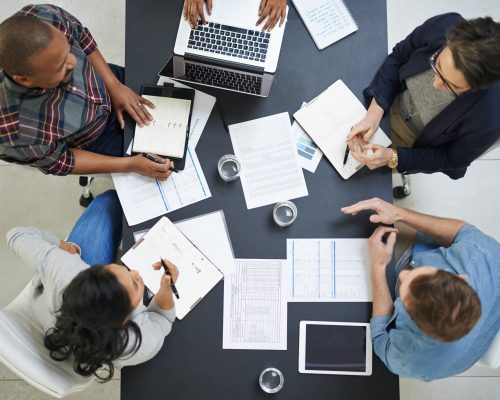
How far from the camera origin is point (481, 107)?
1.34 metres

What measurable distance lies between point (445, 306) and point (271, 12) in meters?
1.04

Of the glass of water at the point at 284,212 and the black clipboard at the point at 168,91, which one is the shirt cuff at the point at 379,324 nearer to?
the glass of water at the point at 284,212

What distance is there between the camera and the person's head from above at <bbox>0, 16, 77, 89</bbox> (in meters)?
1.18

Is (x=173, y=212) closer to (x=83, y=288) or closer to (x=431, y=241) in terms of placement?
(x=83, y=288)

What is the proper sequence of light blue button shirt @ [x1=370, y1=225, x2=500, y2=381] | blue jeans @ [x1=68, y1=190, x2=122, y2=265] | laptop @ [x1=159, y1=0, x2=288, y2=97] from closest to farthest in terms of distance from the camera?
light blue button shirt @ [x1=370, y1=225, x2=500, y2=381]
laptop @ [x1=159, y1=0, x2=288, y2=97]
blue jeans @ [x1=68, y1=190, x2=122, y2=265]

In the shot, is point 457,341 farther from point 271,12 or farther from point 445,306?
point 271,12

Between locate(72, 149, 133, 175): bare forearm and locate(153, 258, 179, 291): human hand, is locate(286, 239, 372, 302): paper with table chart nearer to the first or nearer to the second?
locate(153, 258, 179, 291): human hand

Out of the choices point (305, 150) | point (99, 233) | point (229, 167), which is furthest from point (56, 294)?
point (305, 150)

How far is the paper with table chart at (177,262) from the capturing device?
1.47 meters

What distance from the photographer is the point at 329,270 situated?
1.49 m

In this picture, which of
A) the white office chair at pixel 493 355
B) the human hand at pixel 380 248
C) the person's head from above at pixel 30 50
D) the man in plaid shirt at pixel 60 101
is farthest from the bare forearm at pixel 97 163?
the white office chair at pixel 493 355

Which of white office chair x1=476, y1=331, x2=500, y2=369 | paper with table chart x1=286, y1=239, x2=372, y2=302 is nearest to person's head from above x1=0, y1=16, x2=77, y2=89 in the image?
paper with table chart x1=286, y1=239, x2=372, y2=302

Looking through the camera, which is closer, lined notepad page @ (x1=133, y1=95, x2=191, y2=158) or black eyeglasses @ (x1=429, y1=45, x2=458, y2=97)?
black eyeglasses @ (x1=429, y1=45, x2=458, y2=97)

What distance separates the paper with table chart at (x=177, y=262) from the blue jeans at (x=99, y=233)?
20cm
